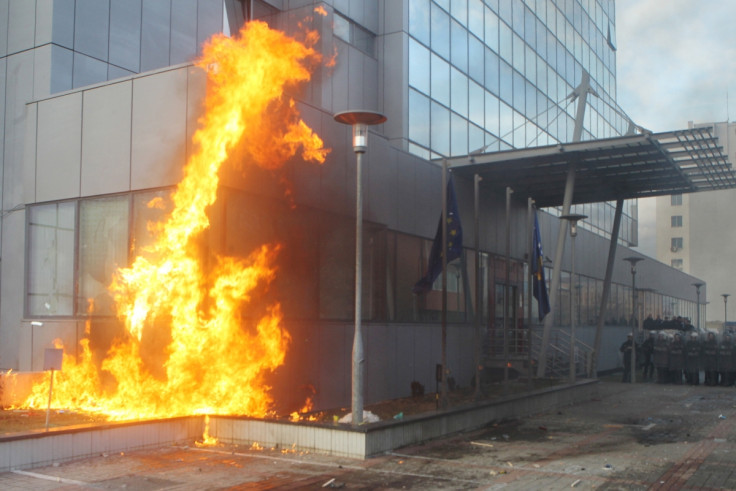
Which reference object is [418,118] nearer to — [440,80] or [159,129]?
[440,80]

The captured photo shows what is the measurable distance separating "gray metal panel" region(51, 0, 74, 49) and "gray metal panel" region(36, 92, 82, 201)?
228cm

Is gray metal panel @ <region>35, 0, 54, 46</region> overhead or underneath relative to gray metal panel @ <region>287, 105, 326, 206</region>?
overhead

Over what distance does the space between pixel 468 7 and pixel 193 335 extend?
19989 millimetres

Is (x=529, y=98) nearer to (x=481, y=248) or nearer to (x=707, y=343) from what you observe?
(x=481, y=248)

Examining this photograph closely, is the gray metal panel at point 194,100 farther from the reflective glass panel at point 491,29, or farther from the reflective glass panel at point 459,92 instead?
the reflective glass panel at point 491,29

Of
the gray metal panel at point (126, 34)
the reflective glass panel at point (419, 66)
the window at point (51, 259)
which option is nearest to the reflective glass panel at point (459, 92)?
the reflective glass panel at point (419, 66)

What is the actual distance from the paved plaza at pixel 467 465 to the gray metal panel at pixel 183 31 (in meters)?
12.8

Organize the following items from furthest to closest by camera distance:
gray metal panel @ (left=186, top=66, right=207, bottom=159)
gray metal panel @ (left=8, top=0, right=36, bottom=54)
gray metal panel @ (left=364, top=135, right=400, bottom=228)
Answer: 1. gray metal panel @ (left=364, top=135, right=400, bottom=228)
2. gray metal panel @ (left=8, top=0, right=36, bottom=54)
3. gray metal panel @ (left=186, top=66, right=207, bottom=159)

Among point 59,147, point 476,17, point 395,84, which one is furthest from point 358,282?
point 476,17

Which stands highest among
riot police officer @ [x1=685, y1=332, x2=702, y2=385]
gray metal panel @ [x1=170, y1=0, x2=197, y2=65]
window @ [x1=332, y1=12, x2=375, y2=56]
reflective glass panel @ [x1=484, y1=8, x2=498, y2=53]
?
reflective glass panel @ [x1=484, y1=8, x2=498, y2=53]

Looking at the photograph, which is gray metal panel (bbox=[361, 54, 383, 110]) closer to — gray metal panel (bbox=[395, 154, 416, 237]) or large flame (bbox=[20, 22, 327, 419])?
gray metal panel (bbox=[395, 154, 416, 237])

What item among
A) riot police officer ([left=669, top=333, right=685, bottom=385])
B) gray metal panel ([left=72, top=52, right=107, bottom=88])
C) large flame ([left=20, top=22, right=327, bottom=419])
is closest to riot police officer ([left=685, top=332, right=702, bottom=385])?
riot police officer ([left=669, top=333, right=685, bottom=385])

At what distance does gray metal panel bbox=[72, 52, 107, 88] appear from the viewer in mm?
18375

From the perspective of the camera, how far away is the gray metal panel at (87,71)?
1838 cm
